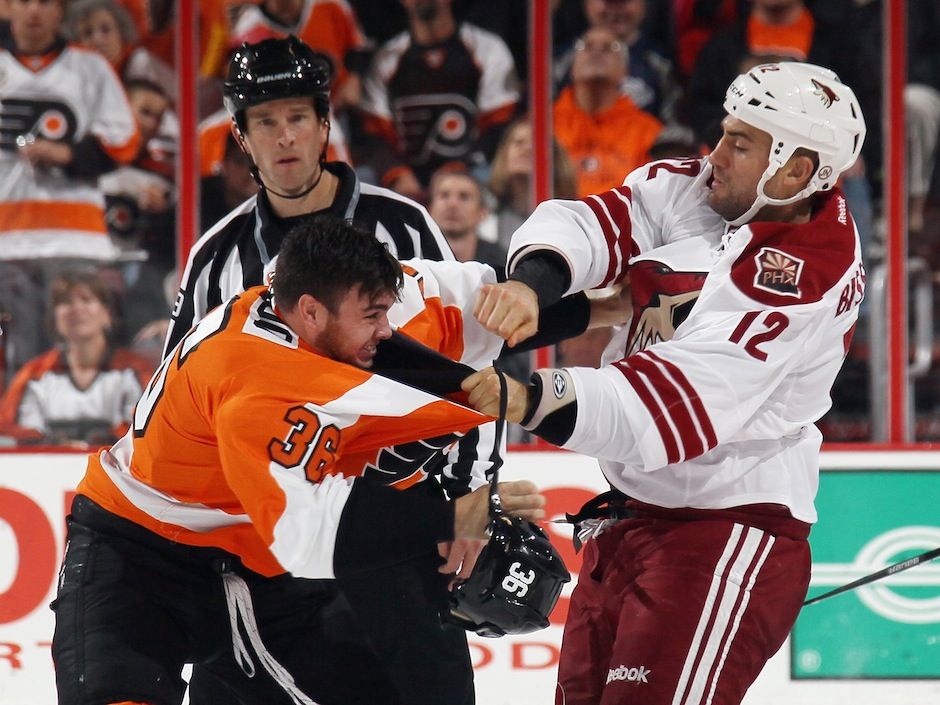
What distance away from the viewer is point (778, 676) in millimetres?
3545

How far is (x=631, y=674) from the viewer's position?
1.97 m

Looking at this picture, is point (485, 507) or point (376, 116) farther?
point (376, 116)

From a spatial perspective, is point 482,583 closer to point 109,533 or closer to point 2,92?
point 109,533

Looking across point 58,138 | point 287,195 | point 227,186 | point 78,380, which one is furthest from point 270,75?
point 58,138

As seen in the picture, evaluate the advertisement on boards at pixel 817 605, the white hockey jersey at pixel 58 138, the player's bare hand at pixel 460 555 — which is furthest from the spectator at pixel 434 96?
the player's bare hand at pixel 460 555

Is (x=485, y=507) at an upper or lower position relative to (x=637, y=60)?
lower

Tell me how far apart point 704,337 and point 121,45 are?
136 inches

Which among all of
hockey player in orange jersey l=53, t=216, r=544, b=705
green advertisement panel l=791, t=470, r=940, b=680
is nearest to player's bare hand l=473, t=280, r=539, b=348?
hockey player in orange jersey l=53, t=216, r=544, b=705

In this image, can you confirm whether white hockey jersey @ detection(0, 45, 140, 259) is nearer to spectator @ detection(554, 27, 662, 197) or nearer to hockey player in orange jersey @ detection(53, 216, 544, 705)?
spectator @ detection(554, 27, 662, 197)

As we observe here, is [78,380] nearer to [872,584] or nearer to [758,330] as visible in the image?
[872,584]

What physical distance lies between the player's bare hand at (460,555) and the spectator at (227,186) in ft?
8.49

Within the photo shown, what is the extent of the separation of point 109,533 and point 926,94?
3.47 metres

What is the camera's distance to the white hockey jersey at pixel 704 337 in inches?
73.1

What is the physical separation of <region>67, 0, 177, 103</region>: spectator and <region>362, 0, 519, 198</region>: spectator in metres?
0.73
